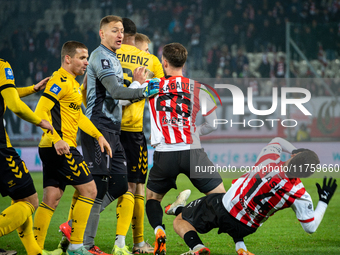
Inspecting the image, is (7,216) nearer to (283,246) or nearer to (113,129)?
(113,129)

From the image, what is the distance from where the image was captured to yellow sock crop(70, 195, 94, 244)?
3.61 m

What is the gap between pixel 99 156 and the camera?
12.6 ft

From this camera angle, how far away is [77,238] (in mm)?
3607

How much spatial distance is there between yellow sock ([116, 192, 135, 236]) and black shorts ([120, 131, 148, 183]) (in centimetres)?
21

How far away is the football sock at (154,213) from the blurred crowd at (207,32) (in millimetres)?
10952

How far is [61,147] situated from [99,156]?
16.2 inches

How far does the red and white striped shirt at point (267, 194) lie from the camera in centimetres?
325

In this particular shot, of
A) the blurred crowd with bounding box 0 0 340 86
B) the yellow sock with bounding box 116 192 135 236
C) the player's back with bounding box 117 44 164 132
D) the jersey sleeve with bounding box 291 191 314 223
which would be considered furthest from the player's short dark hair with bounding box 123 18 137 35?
the blurred crowd with bounding box 0 0 340 86

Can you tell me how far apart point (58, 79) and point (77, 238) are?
1.41 meters

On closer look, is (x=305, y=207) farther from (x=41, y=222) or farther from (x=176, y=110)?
(x=41, y=222)

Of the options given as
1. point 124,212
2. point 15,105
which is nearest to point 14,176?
point 15,105

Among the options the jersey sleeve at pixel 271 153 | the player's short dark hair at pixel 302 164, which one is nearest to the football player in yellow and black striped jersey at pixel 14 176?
the jersey sleeve at pixel 271 153

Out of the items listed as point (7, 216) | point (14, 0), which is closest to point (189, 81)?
point (7, 216)

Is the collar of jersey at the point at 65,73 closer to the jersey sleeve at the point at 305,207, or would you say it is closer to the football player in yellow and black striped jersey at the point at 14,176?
the football player in yellow and black striped jersey at the point at 14,176
